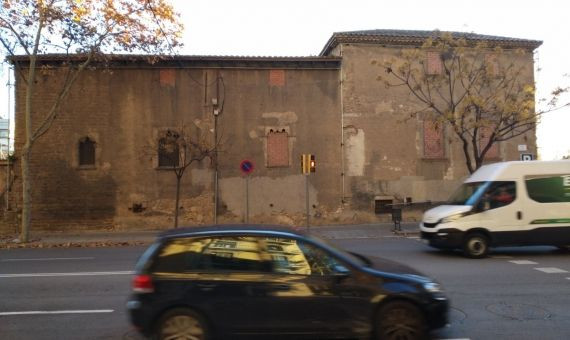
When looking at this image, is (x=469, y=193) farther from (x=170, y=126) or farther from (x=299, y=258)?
(x=170, y=126)

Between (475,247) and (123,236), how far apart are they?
550 inches

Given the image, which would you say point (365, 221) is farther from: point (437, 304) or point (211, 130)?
point (437, 304)

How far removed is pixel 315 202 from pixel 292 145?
9.47 feet

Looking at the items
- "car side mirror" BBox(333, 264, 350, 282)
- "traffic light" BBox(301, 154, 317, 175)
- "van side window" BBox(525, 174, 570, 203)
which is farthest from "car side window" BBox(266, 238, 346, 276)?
"traffic light" BBox(301, 154, 317, 175)

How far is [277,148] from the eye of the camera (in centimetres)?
2312

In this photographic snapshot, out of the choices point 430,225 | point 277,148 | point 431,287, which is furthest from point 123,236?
point 431,287

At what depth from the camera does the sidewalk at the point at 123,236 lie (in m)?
17.6

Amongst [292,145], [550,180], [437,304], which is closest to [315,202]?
[292,145]

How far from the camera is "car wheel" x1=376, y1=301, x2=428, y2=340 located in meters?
5.27

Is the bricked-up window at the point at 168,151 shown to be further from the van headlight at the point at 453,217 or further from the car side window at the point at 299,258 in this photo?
the car side window at the point at 299,258

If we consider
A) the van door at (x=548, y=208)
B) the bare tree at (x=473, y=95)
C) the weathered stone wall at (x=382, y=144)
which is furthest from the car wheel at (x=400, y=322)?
the weathered stone wall at (x=382, y=144)

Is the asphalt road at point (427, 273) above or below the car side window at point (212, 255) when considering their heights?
below

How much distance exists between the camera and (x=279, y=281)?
529cm

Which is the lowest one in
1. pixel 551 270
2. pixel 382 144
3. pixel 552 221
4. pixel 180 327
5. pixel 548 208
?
pixel 551 270
